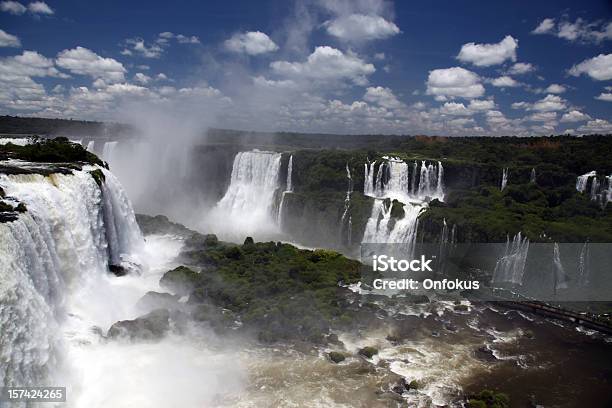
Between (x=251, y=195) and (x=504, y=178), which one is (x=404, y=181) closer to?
(x=504, y=178)

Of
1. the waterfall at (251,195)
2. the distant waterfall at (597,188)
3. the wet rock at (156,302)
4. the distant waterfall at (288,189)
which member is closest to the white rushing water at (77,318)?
the wet rock at (156,302)

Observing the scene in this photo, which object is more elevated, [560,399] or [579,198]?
[579,198]

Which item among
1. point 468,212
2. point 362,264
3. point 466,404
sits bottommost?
point 466,404

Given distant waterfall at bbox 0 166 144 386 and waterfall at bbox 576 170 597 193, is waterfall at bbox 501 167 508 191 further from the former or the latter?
distant waterfall at bbox 0 166 144 386

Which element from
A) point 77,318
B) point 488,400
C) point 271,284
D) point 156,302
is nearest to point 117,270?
point 156,302

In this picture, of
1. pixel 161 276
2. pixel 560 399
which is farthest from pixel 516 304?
pixel 161 276

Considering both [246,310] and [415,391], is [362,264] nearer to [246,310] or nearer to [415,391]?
[246,310]
